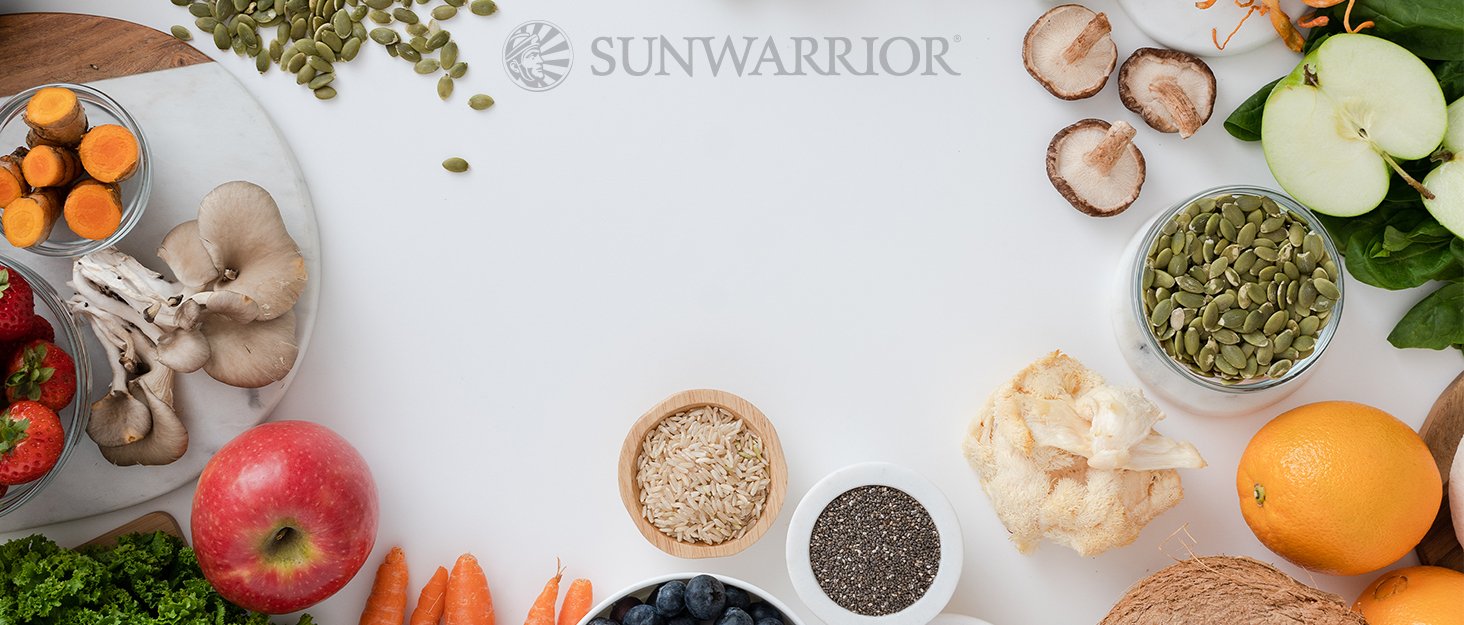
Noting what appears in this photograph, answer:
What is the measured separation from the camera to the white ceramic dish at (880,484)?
48.6 inches

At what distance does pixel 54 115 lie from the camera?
46.8 inches

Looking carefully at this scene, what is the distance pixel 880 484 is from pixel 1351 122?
2.46 feet

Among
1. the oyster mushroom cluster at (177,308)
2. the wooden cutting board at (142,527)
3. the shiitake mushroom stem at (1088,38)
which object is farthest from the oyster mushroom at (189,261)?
the shiitake mushroom stem at (1088,38)

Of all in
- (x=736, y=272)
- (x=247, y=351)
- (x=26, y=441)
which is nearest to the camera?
(x=26, y=441)

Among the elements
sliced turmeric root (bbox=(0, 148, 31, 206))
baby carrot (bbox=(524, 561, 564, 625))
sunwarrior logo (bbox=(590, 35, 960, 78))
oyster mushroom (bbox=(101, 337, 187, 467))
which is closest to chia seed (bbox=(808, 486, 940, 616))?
baby carrot (bbox=(524, 561, 564, 625))

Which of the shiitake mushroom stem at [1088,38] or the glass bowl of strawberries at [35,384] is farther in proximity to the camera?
the shiitake mushroom stem at [1088,38]

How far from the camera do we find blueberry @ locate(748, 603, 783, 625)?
122cm

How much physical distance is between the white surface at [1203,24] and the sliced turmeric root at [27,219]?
4.63 feet

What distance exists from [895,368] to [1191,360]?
0.38m

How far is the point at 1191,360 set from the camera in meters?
1.29

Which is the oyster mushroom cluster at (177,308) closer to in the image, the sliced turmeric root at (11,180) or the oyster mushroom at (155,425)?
the oyster mushroom at (155,425)

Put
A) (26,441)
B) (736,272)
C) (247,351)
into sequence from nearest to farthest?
(26,441), (247,351), (736,272)

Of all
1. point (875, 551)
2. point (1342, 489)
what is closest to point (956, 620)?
point (875, 551)

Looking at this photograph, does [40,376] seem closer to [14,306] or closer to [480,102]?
[14,306]
